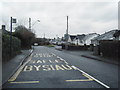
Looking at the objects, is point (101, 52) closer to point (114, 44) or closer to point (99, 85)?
point (114, 44)

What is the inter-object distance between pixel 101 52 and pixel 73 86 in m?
13.6

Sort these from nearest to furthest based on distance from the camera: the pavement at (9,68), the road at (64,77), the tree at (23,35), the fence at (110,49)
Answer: the road at (64,77), the pavement at (9,68), the fence at (110,49), the tree at (23,35)

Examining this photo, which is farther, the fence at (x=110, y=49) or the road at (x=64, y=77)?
the fence at (x=110, y=49)

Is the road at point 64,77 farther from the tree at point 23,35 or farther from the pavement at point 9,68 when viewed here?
the tree at point 23,35

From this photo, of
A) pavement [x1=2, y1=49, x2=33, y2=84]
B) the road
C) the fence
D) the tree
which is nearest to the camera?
the road

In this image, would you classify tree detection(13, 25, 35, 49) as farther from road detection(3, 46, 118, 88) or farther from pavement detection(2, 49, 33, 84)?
road detection(3, 46, 118, 88)

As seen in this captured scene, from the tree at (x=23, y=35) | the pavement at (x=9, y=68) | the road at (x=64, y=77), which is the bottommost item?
the road at (x=64, y=77)

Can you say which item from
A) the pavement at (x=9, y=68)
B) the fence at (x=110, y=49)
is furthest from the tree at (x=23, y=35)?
the pavement at (x=9, y=68)

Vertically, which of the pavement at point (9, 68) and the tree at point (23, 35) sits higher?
the tree at point (23, 35)

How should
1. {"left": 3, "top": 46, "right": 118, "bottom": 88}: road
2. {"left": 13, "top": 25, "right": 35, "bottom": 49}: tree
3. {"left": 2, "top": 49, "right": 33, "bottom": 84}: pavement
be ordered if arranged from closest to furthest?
{"left": 3, "top": 46, "right": 118, "bottom": 88}: road, {"left": 2, "top": 49, "right": 33, "bottom": 84}: pavement, {"left": 13, "top": 25, "right": 35, "bottom": 49}: tree

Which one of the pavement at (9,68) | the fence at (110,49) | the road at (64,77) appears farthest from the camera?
the fence at (110,49)

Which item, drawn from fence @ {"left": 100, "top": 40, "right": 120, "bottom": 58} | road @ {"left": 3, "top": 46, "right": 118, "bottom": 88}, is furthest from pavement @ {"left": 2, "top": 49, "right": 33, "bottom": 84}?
fence @ {"left": 100, "top": 40, "right": 120, "bottom": 58}

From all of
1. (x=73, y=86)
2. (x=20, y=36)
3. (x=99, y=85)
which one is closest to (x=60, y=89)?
(x=73, y=86)

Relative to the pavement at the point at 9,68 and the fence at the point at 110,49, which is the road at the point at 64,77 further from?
the fence at the point at 110,49
